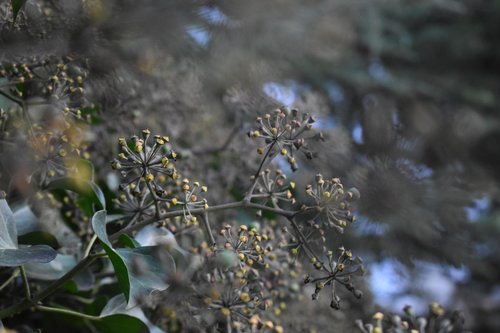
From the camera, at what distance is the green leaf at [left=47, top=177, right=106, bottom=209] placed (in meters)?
0.63

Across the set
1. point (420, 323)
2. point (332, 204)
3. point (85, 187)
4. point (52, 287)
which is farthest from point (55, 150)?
point (420, 323)

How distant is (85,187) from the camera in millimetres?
636

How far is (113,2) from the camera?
2.60 feet

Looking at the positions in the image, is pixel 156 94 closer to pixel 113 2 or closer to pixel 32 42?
pixel 113 2

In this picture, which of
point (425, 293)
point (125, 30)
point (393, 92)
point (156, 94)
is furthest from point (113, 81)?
point (393, 92)

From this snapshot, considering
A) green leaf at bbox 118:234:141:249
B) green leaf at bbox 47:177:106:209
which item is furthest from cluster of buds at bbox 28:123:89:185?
green leaf at bbox 118:234:141:249

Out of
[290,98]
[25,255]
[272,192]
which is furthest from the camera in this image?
[290,98]

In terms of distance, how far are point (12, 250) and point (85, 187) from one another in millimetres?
115

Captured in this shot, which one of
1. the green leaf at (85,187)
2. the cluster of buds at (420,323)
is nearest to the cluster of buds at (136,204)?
the green leaf at (85,187)

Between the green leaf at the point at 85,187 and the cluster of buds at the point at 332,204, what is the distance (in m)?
0.22

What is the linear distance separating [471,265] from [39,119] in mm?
1537

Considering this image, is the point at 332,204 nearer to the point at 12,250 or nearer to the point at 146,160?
the point at 146,160

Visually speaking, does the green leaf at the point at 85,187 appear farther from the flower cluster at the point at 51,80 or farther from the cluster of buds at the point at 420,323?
the cluster of buds at the point at 420,323

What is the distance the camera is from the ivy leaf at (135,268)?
0.52 meters
